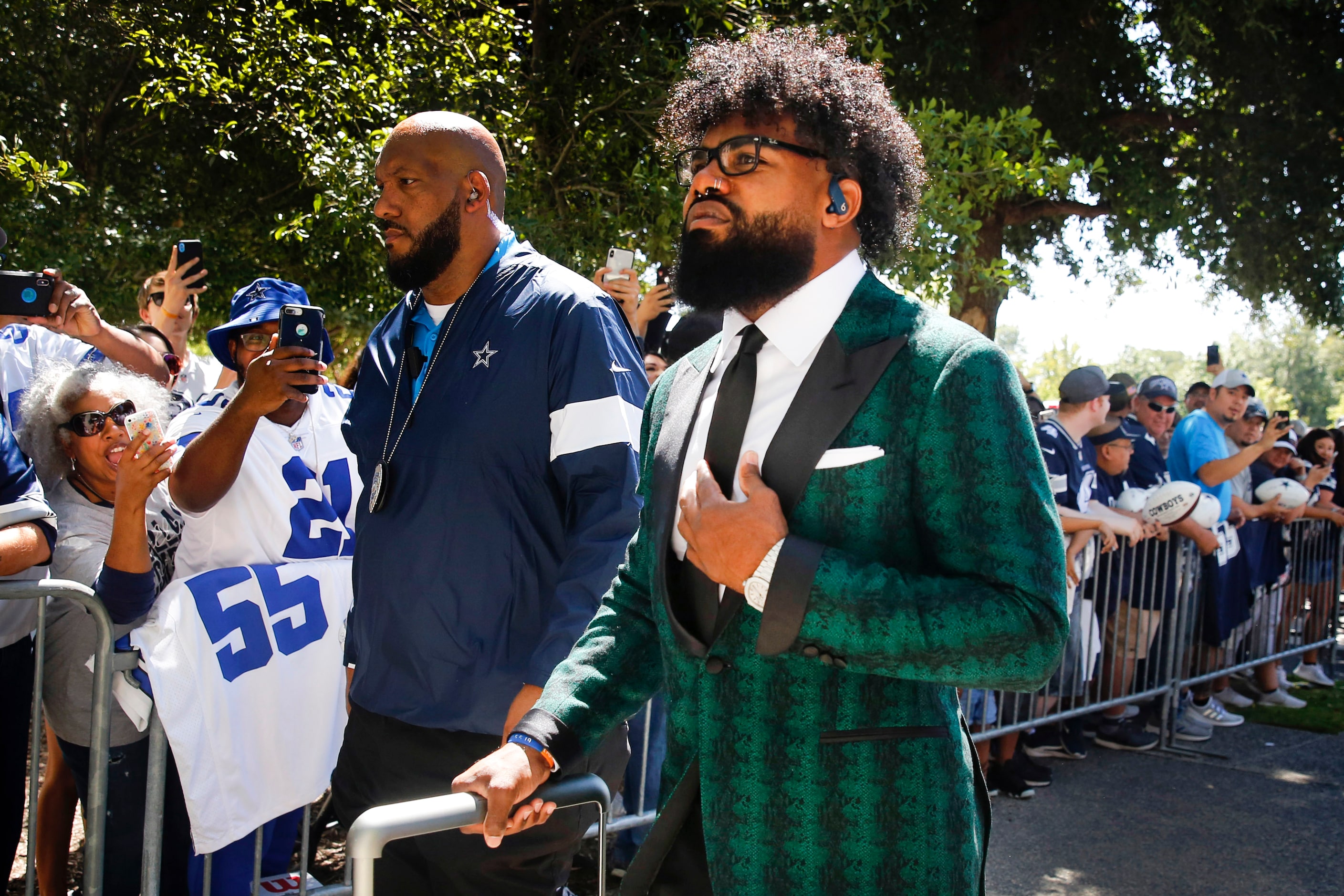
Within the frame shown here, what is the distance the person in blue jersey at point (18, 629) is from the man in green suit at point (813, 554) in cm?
203

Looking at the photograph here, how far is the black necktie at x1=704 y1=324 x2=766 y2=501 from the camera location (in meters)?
1.79

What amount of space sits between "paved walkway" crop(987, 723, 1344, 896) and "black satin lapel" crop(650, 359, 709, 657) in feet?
11.4

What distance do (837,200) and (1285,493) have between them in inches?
316

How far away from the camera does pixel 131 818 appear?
350cm

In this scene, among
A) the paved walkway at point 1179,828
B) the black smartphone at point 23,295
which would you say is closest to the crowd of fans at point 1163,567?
the paved walkway at point 1179,828

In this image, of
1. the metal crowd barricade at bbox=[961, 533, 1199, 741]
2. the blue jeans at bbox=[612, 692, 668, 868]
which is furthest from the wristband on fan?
the metal crowd barricade at bbox=[961, 533, 1199, 741]

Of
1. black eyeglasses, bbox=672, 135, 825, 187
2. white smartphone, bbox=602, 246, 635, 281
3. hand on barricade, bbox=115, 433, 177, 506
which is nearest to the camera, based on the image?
black eyeglasses, bbox=672, 135, 825, 187

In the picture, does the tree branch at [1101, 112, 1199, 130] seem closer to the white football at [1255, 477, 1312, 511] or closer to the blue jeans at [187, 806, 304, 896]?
the white football at [1255, 477, 1312, 511]

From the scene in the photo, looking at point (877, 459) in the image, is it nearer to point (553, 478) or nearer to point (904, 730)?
point (904, 730)

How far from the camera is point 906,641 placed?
153 centimetres

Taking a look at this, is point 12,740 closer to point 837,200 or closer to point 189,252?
point 189,252

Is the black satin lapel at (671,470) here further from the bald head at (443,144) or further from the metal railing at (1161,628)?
the metal railing at (1161,628)

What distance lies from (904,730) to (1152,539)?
20.5ft

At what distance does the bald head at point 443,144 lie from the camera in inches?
115
